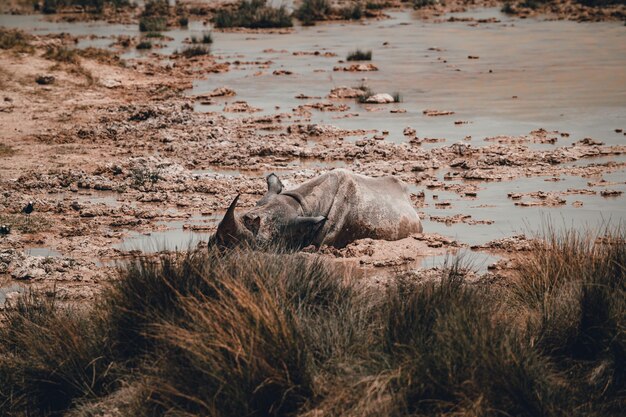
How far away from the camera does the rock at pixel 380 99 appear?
65.5ft

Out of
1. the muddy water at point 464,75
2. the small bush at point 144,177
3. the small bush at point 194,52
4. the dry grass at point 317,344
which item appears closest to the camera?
the dry grass at point 317,344

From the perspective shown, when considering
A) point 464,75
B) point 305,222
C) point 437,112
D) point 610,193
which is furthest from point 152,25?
point 305,222

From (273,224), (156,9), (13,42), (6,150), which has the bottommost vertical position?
(6,150)

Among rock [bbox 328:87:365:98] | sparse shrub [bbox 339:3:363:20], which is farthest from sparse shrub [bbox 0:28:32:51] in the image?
sparse shrub [bbox 339:3:363:20]

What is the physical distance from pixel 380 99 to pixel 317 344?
13753mm

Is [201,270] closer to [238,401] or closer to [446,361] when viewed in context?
[238,401]

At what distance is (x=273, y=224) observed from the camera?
406 inches

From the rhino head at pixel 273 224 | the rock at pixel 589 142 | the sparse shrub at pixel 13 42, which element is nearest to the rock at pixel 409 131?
the rock at pixel 589 142

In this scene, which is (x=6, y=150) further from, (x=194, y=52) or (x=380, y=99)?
(x=194, y=52)

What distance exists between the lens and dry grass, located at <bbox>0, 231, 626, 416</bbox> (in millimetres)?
6207

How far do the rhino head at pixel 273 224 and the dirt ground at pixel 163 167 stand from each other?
43 centimetres

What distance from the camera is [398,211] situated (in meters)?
11.4

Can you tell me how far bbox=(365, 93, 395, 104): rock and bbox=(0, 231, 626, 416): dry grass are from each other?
11981 mm

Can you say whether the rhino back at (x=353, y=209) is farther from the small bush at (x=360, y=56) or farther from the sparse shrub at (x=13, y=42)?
A: the sparse shrub at (x=13, y=42)
